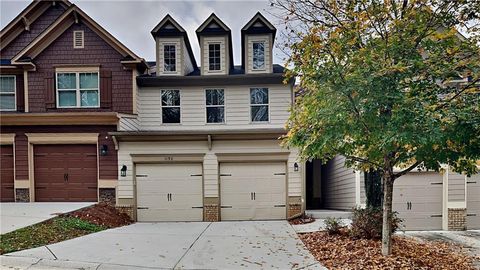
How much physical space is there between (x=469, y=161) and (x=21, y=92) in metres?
16.0

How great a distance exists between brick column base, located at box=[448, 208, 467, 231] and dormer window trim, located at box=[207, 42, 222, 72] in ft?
34.7

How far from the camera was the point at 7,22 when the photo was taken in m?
14.2

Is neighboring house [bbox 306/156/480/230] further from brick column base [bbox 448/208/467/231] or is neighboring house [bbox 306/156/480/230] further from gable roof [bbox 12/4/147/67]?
gable roof [bbox 12/4/147/67]

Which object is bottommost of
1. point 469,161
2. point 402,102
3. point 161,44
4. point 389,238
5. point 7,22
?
point 389,238

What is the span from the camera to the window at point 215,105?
1376 centimetres

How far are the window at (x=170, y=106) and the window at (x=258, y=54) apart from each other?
3.73m

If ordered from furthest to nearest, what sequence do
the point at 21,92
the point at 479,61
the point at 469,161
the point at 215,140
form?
the point at 21,92 → the point at 215,140 → the point at 469,161 → the point at 479,61

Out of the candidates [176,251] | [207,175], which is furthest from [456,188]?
[176,251]

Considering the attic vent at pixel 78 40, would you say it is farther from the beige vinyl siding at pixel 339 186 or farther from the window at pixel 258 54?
the beige vinyl siding at pixel 339 186

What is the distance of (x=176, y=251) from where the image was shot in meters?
7.27

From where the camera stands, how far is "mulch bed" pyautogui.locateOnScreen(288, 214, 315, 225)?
11031mm

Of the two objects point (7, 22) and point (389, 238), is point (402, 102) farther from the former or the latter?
point (7, 22)

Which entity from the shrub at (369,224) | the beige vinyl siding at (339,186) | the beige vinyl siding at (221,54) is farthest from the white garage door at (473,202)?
the beige vinyl siding at (221,54)

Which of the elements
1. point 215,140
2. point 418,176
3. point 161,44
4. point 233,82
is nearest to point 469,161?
point 418,176
